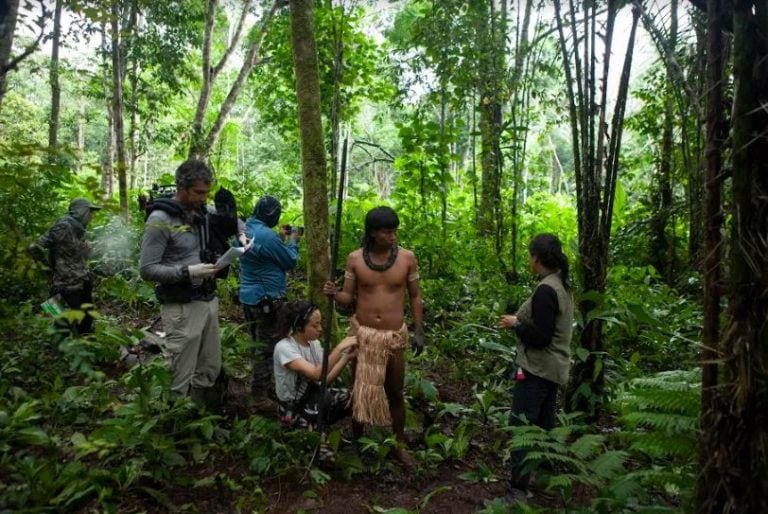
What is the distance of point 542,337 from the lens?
3568 mm

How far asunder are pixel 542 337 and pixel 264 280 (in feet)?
8.93

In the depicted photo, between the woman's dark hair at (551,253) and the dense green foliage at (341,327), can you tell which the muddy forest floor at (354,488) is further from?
the woman's dark hair at (551,253)

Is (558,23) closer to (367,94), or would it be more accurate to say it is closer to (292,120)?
(367,94)

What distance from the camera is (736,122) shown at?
1807 millimetres

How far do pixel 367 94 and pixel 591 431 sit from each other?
8404mm

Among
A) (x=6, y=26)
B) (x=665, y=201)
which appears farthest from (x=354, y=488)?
(x=665, y=201)

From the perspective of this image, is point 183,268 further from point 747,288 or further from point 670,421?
point 747,288

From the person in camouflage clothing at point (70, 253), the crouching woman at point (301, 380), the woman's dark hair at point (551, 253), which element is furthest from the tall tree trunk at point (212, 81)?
the woman's dark hair at point (551, 253)

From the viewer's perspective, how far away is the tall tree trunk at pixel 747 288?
177cm

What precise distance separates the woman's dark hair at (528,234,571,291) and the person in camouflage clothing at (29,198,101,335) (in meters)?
4.91

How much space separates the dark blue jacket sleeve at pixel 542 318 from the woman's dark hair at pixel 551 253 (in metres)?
0.17

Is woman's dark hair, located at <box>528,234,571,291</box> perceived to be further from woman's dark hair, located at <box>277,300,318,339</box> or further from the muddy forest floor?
woman's dark hair, located at <box>277,300,318,339</box>

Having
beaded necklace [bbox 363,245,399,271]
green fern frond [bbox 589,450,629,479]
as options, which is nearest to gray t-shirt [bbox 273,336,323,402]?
beaded necklace [bbox 363,245,399,271]

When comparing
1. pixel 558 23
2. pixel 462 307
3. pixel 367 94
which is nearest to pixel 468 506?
pixel 558 23
